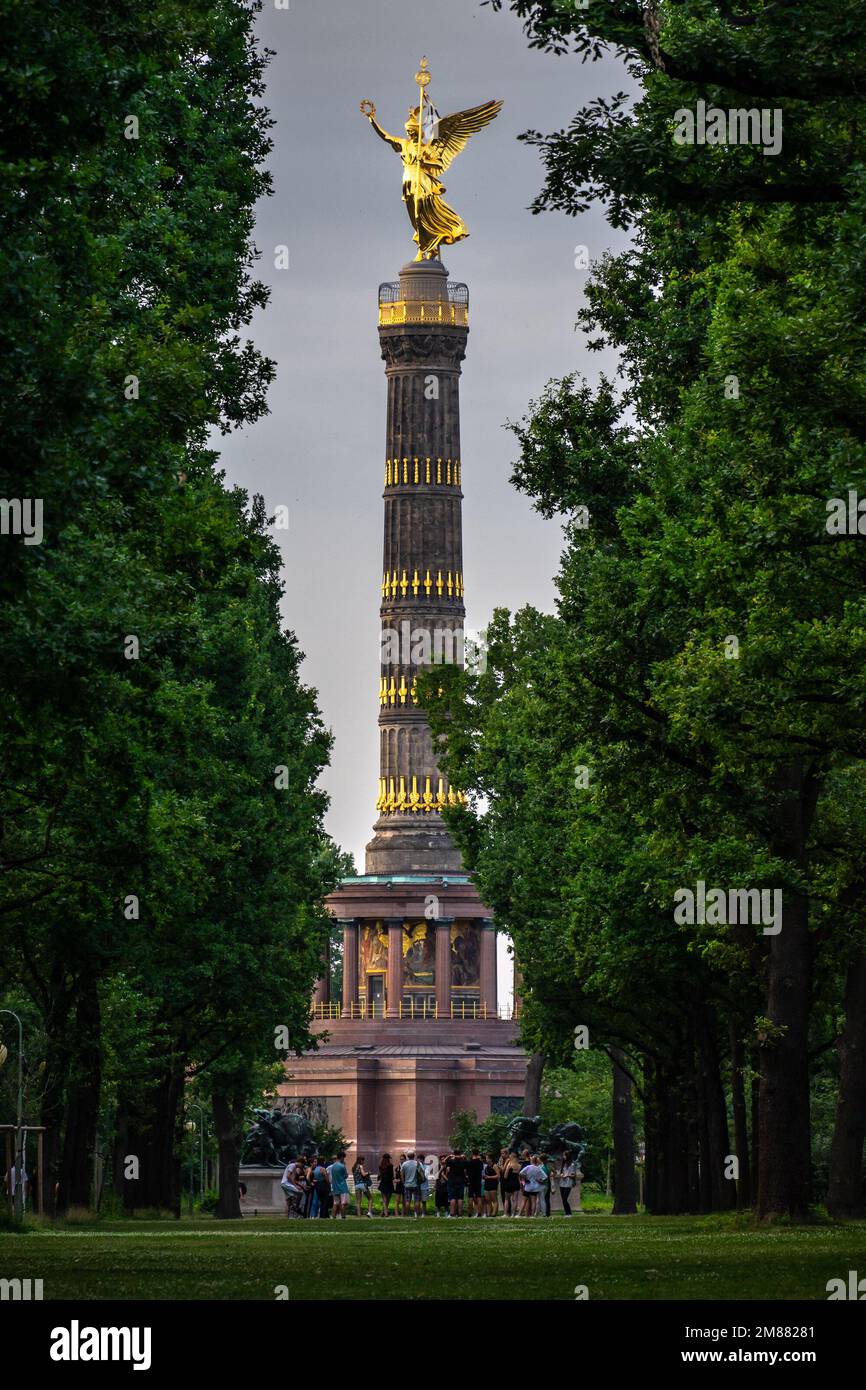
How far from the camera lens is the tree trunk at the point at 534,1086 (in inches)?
3319

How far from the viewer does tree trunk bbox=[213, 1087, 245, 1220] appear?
6569cm

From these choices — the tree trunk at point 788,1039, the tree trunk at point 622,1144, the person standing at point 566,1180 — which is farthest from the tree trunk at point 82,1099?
the tree trunk at point 622,1144

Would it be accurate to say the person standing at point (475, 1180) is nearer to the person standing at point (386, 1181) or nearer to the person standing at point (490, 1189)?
the person standing at point (490, 1189)

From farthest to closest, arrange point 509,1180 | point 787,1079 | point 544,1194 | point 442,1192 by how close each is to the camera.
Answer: point 442,1192 < point 544,1194 < point 509,1180 < point 787,1079

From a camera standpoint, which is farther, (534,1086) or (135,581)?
(534,1086)

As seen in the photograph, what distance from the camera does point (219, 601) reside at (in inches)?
1983

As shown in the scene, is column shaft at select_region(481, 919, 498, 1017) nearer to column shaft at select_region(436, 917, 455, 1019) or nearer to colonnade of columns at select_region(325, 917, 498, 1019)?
colonnade of columns at select_region(325, 917, 498, 1019)

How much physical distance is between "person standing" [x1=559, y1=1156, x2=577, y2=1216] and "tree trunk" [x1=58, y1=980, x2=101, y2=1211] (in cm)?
1872

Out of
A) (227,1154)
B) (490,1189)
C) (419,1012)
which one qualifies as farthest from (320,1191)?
(419,1012)

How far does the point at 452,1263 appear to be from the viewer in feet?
92.5

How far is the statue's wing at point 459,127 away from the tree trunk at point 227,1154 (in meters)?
64.6

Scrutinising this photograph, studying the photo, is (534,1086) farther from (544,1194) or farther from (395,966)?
(395,966)

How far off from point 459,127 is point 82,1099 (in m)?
81.9
